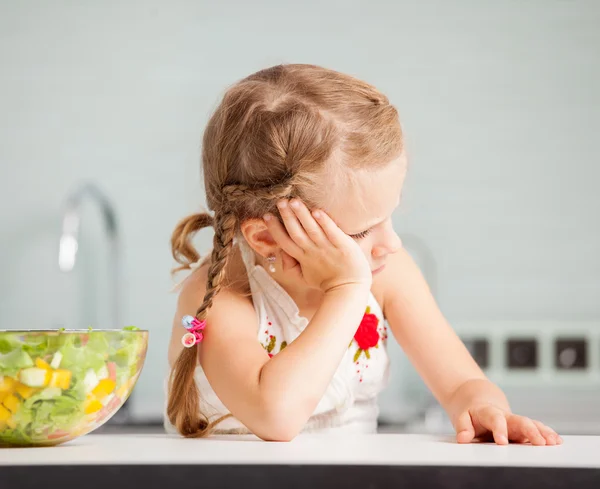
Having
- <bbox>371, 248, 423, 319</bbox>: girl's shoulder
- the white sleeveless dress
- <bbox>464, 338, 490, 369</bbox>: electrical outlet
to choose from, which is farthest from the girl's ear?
<bbox>464, 338, 490, 369</bbox>: electrical outlet

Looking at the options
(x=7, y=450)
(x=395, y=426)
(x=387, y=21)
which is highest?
(x=387, y=21)

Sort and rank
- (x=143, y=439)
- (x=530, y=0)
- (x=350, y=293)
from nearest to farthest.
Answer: (x=143, y=439) < (x=350, y=293) < (x=530, y=0)

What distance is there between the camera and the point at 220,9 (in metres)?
2.70

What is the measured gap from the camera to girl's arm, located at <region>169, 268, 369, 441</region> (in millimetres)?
811

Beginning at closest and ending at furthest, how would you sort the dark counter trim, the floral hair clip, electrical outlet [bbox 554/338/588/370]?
the dark counter trim, the floral hair clip, electrical outlet [bbox 554/338/588/370]

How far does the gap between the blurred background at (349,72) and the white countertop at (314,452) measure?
1.80m

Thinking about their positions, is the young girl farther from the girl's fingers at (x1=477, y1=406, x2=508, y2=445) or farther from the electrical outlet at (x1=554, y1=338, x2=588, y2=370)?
the electrical outlet at (x1=554, y1=338, x2=588, y2=370)

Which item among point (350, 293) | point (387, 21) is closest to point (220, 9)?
point (387, 21)

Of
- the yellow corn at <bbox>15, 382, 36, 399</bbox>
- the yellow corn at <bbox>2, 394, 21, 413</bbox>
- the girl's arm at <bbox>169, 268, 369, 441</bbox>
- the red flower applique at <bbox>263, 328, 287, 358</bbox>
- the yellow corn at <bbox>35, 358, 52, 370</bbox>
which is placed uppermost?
the yellow corn at <bbox>35, 358, 52, 370</bbox>

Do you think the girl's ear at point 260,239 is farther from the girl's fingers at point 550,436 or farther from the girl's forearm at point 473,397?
the girl's fingers at point 550,436

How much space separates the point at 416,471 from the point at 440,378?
22.8 inches

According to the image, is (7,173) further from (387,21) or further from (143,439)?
(143,439)

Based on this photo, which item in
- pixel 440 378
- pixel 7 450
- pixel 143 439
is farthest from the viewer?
pixel 440 378

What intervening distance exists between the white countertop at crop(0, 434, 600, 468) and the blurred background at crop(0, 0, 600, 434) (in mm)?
1798
